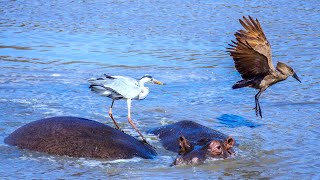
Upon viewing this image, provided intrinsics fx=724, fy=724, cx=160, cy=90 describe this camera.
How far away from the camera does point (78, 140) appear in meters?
6.45

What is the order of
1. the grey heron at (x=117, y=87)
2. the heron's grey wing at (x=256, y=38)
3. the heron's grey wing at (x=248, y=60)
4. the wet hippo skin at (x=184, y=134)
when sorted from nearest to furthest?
the wet hippo skin at (x=184, y=134)
the grey heron at (x=117, y=87)
the heron's grey wing at (x=256, y=38)
the heron's grey wing at (x=248, y=60)

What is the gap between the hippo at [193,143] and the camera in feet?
20.4

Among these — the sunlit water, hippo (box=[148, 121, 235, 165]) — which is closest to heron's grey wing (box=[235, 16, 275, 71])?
the sunlit water

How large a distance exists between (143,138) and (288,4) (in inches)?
410

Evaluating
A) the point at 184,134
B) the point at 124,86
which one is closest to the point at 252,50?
the point at 184,134

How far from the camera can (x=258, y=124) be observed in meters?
8.29

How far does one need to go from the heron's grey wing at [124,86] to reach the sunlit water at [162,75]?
507 mm

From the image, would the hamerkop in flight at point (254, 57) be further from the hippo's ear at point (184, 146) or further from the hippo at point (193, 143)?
the hippo's ear at point (184, 146)

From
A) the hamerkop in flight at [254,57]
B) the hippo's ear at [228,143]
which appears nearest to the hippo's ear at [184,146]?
the hippo's ear at [228,143]

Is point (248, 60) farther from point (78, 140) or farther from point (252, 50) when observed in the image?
point (78, 140)

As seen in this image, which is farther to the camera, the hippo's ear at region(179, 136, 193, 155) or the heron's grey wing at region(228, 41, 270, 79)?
the heron's grey wing at region(228, 41, 270, 79)

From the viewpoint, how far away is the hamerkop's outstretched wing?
7.55m

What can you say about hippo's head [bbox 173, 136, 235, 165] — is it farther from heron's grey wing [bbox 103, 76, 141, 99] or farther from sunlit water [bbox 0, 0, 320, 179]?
heron's grey wing [bbox 103, 76, 141, 99]

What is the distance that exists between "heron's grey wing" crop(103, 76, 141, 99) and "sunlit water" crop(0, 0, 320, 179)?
51 cm
